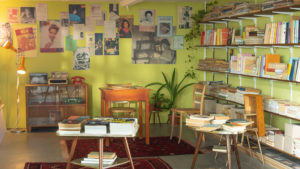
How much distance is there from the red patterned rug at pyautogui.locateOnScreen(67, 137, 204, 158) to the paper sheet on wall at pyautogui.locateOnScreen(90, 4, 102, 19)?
2641mm

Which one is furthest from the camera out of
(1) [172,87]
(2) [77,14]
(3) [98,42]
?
(1) [172,87]

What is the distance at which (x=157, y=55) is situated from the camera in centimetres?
830

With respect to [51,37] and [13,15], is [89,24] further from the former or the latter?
[13,15]

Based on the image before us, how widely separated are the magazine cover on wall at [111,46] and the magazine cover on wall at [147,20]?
57 cm

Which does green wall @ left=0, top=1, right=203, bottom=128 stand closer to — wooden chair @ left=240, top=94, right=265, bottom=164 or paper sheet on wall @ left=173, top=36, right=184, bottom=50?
paper sheet on wall @ left=173, top=36, right=184, bottom=50

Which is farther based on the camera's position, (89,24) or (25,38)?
(89,24)

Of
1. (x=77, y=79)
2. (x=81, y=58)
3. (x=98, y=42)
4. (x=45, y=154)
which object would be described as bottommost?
(x=45, y=154)

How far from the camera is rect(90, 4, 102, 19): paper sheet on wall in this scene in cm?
798

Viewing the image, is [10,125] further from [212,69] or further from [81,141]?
[212,69]

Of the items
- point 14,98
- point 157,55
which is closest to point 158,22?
point 157,55

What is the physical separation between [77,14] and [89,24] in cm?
31

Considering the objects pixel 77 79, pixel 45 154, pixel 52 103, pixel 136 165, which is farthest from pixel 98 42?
pixel 136 165

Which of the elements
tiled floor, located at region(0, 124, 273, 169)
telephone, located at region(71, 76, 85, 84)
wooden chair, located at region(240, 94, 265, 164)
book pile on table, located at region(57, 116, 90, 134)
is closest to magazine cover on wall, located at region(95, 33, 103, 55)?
telephone, located at region(71, 76, 85, 84)

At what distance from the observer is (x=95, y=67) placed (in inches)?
319
